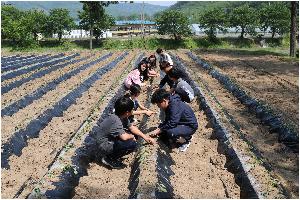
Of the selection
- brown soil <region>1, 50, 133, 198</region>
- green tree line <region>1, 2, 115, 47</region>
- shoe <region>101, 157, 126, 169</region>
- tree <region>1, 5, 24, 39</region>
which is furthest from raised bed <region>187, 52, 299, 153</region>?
tree <region>1, 5, 24, 39</region>

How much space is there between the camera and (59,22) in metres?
43.2

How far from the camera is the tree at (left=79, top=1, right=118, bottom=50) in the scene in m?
35.5

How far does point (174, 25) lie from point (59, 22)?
12.7 m

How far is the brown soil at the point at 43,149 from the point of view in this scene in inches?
206

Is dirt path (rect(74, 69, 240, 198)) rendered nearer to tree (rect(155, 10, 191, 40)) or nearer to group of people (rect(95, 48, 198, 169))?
group of people (rect(95, 48, 198, 169))

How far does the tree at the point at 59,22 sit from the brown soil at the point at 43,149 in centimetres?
3540

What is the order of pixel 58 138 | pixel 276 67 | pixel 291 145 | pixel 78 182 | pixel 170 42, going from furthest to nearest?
pixel 170 42 < pixel 276 67 < pixel 58 138 < pixel 291 145 < pixel 78 182

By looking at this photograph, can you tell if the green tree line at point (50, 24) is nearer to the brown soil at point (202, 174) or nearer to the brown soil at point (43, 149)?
the brown soil at point (43, 149)

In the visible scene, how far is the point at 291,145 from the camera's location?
6.28 m

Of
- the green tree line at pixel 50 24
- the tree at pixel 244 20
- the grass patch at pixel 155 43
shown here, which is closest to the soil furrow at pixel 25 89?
the green tree line at pixel 50 24

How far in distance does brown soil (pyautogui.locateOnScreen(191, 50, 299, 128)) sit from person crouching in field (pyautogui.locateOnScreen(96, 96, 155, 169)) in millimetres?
3546

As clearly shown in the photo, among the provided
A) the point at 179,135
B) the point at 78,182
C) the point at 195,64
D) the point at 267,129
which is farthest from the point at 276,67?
the point at 78,182

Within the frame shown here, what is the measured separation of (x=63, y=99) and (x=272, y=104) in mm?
4835

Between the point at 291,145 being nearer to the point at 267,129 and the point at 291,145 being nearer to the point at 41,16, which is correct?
the point at 267,129
